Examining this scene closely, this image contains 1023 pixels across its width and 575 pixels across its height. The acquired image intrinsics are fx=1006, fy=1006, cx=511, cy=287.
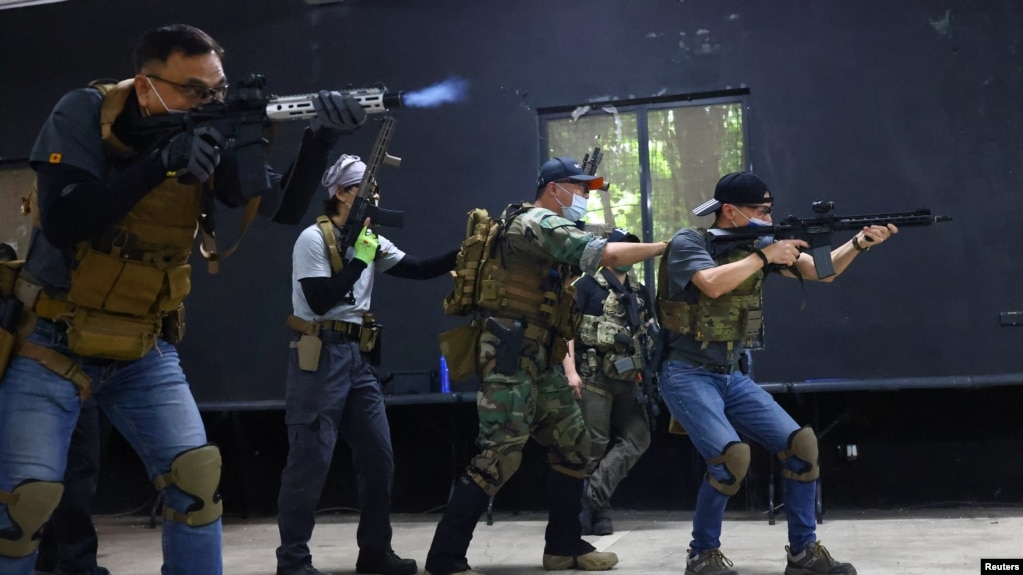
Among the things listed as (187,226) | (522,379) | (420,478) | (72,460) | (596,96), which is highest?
(596,96)

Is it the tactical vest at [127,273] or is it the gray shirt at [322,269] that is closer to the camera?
the tactical vest at [127,273]

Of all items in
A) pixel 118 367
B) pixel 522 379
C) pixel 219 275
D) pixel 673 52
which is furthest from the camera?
pixel 219 275

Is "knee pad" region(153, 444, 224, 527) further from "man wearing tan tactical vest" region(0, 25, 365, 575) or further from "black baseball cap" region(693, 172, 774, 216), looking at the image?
"black baseball cap" region(693, 172, 774, 216)

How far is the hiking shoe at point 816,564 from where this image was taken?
4609 millimetres

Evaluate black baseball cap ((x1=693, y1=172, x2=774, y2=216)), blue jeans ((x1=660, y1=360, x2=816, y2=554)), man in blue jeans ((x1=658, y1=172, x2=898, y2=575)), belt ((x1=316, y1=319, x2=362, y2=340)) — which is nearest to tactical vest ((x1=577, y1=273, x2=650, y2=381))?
man in blue jeans ((x1=658, y1=172, x2=898, y2=575))

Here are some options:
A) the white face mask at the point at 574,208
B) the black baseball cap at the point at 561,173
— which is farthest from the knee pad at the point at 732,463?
the black baseball cap at the point at 561,173

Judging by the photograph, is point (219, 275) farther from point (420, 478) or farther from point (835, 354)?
point (835, 354)

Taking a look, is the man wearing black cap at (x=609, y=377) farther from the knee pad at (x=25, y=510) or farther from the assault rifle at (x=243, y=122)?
the knee pad at (x=25, y=510)

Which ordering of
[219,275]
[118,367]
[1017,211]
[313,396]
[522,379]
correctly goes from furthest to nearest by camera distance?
[219,275] → [1017,211] → [313,396] → [522,379] → [118,367]

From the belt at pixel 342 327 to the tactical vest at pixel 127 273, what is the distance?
75.3 inches

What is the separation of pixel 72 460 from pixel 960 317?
18.8 ft

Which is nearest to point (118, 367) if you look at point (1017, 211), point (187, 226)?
point (187, 226)

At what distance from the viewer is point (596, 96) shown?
7.67 metres

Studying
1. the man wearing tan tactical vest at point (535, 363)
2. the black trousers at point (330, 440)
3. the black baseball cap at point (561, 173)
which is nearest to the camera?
the man wearing tan tactical vest at point (535, 363)
